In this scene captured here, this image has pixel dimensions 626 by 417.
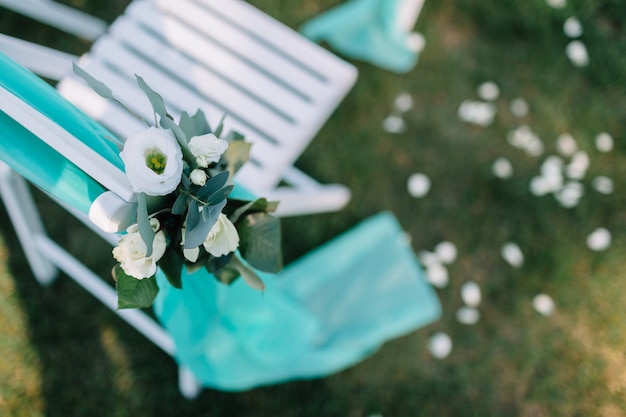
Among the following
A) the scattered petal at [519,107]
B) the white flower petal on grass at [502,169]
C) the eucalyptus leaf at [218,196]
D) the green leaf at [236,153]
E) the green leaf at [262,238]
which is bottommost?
the white flower petal on grass at [502,169]

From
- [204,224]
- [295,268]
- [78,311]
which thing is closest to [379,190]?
[295,268]

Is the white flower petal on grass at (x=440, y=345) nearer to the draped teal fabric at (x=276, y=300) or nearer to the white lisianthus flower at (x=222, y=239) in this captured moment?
the draped teal fabric at (x=276, y=300)

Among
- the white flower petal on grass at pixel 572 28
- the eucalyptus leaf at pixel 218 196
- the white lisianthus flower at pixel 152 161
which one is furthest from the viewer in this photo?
the white flower petal on grass at pixel 572 28

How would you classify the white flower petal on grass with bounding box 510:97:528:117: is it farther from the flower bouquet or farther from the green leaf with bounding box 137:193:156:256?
the green leaf with bounding box 137:193:156:256

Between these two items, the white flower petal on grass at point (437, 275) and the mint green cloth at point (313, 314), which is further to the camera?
the white flower petal on grass at point (437, 275)

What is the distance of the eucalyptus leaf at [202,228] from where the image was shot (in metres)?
0.93

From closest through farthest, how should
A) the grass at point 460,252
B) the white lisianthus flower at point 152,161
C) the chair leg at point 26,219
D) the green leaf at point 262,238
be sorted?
the white lisianthus flower at point 152,161
the green leaf at point 262,238
the chair leg at point 26,219
the grass at point 460,252

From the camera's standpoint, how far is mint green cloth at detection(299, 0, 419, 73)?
2514 millimetres

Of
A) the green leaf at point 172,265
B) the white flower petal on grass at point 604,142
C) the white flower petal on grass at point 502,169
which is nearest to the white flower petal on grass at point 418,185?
the white flower petal on grass at point 502,169

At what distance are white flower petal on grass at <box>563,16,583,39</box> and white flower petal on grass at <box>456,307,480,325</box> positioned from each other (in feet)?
4.73

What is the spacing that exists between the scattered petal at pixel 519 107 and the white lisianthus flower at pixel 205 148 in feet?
6.42

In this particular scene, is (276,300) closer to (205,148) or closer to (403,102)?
(205,148)

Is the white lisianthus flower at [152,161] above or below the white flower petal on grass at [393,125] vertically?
above

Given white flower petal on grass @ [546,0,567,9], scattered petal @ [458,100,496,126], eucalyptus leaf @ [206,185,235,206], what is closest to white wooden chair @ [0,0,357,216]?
eucalyptus leaf @ [206,185,235,206]
